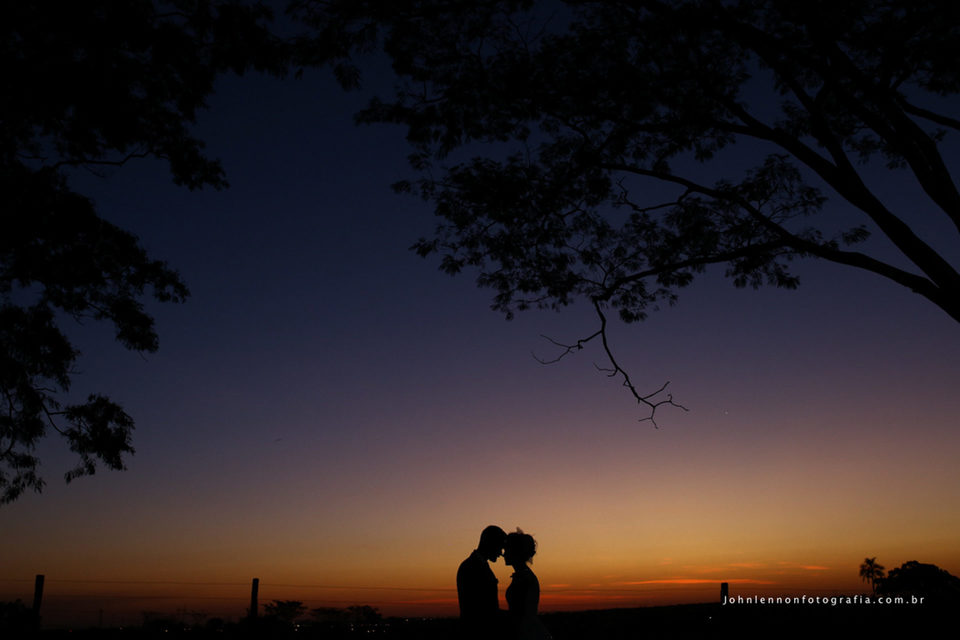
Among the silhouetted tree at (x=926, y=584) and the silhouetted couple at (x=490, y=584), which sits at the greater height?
the silhouetted couple at (x=490, y=584)

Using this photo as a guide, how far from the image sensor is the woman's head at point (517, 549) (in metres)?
6.42

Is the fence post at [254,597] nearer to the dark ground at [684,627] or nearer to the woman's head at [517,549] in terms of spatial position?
the dark ground at [684,627]

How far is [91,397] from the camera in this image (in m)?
14.4

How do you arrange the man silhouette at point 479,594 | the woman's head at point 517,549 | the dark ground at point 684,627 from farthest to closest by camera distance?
1. the dark ground at point 684,627
2. the woman's head at point 517,549
3. the man silhouette at point 479,594

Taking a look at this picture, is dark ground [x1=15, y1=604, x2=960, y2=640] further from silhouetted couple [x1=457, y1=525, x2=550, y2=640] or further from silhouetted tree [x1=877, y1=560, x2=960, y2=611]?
silhouetted couple [x1=457, y1=525, x2=550, y2=640]

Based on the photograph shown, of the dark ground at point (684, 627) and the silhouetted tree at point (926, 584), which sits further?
the silhouetted tree at point (926, 584)

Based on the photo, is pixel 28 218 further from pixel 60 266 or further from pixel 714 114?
pixel 714 114

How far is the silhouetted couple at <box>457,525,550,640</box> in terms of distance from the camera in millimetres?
5477

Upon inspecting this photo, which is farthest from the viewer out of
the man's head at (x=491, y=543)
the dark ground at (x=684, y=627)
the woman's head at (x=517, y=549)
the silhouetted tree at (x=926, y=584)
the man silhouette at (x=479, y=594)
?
the silhouetted tree at (x=926, y=584)

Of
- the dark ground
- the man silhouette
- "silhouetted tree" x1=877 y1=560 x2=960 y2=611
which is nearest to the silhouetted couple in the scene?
the man silhouette

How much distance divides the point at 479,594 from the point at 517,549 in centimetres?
96

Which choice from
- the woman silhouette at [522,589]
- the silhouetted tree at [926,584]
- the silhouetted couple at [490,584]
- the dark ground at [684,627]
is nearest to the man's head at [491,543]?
the silhouetted couple at [490,584]

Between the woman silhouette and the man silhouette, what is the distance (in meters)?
0.74

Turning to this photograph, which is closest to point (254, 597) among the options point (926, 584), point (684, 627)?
point (684, 627)
